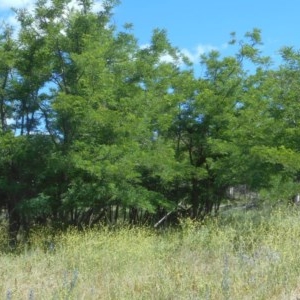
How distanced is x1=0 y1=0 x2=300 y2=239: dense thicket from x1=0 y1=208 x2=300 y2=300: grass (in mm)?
1814

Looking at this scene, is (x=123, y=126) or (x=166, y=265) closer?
(x=166, y=265)

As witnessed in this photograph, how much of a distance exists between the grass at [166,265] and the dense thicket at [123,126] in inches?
71.4

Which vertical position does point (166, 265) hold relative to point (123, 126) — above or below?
below

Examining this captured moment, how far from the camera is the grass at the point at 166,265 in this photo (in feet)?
20.9

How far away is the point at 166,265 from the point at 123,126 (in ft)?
17.0

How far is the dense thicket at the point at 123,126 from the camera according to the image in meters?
12.3

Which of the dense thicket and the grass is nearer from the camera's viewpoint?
the grass

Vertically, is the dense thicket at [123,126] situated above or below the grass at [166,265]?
above

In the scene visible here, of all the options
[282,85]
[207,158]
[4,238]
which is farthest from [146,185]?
[282,85]

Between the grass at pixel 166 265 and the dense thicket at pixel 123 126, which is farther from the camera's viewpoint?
the dense thicket at pixel 123 126

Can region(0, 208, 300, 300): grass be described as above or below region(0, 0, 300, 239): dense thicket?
below

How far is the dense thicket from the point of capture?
12273 mm

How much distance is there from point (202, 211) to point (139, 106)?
13.4 ft

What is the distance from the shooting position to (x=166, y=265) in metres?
7.77
